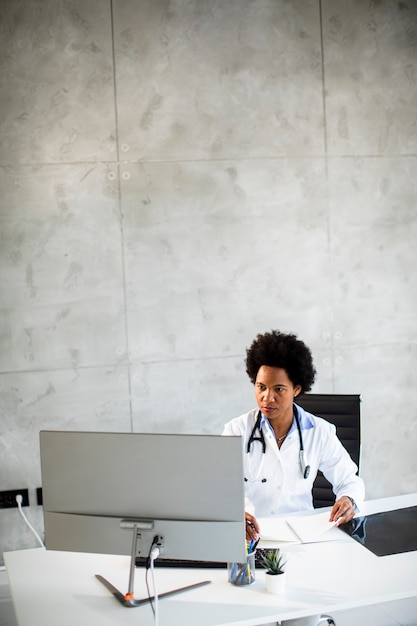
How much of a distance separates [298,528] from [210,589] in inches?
22.4

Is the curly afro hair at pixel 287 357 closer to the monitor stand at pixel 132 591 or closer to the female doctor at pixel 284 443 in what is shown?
the female doctor at pixel 284 443

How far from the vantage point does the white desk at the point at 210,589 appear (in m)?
2.14

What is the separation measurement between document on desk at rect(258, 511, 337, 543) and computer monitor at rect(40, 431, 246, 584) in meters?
0.48

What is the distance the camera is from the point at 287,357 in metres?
3.07

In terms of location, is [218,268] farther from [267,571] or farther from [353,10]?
[267,571]

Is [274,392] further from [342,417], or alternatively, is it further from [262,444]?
[342,417]

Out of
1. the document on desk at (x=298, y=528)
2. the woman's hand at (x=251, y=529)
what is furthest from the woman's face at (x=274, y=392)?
the woman's hand at (x=251, y=529)

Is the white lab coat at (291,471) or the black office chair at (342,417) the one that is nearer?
the white lab coat at (291,471)

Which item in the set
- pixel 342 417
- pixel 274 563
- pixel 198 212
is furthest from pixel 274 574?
pixel 198 212

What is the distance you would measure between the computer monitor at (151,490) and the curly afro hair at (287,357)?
0.92m

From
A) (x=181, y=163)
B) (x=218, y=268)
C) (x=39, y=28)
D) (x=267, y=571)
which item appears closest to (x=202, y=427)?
(x=218, y=268)

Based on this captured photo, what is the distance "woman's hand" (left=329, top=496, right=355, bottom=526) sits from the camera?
2.79 metres

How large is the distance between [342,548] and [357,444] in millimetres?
919

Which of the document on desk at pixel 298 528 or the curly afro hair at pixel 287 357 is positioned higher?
the curly afro hair at pixel 287 357
